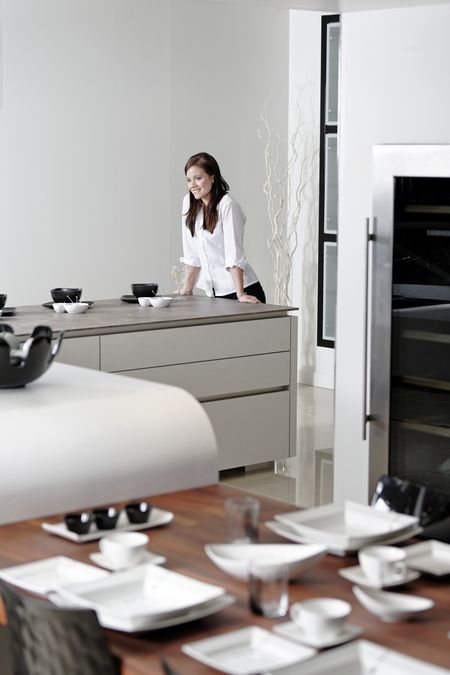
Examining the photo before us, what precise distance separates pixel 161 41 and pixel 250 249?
1728 mm

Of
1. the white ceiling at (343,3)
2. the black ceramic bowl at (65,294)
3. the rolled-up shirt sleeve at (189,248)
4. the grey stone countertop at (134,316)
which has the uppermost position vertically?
the white ceiling at (343,3)

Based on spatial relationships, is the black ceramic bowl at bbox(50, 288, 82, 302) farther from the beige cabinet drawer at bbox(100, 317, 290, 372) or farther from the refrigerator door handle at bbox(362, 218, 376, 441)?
the refrigerator door handle at bbox(362, 218, 376, 441)

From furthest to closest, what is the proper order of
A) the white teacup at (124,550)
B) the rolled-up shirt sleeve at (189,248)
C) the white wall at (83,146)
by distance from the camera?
the white wall at (83,146), the rolled-up shirt sleeve at (189,248), the white teacup at (124,550)

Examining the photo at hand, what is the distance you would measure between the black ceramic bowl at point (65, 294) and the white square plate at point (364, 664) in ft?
14.6

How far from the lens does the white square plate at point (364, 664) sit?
6.10 ft

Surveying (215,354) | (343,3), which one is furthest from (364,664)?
(215,354)

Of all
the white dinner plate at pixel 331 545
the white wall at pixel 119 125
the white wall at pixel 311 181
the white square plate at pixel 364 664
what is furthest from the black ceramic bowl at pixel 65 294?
the white square plate at pixel 364 664

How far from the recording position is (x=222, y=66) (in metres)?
8.99

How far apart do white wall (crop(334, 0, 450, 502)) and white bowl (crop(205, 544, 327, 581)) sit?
104 inches

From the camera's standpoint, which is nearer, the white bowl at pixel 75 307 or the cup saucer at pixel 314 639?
the cup saucer at pixel 314 639

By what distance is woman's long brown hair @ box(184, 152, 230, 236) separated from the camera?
680 centimetres

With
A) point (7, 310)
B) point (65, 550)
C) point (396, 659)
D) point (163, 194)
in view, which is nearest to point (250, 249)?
point (163, 194)

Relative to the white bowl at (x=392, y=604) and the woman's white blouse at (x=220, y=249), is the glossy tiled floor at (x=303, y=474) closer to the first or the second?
the woman's white blouse at (x=220, y=249)

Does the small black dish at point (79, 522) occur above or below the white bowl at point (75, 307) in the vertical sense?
below
